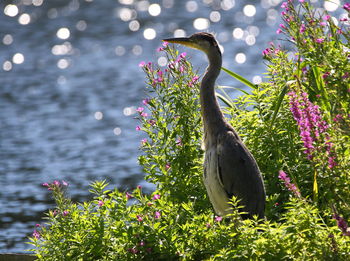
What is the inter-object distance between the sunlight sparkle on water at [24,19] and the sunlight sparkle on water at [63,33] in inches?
52.9

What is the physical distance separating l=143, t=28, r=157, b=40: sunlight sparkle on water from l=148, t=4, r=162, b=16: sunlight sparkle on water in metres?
1.81

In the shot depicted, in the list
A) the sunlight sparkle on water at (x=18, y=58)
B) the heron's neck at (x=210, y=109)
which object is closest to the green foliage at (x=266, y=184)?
the heron's neck at (x=210, y=109)

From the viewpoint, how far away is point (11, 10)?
22.0 metres

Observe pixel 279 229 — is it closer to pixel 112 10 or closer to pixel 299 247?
pixel 299 247

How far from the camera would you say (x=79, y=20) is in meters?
20.9

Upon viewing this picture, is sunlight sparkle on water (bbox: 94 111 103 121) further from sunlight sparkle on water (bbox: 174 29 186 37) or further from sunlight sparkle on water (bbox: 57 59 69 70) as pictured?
sunlight sparkle on water (bbox: 174 29 186 37)

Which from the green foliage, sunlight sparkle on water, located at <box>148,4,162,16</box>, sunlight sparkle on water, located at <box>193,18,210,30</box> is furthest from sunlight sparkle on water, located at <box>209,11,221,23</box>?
the green foliage

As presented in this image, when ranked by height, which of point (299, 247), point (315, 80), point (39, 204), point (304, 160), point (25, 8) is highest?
point (25, 8)

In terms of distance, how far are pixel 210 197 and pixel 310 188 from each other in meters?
0.82

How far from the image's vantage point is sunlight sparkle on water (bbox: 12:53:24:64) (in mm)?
17344

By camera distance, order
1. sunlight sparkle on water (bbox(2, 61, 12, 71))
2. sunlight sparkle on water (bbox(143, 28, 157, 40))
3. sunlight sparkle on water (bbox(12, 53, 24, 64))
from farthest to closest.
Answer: sunlight sparkle on water (bbox(143, 28, 157, 40))
sunlight sparkle on water (bbox(12, 53, 24, 64))
sunlight sparkle on water (bbox(2, 61, 12, 71))

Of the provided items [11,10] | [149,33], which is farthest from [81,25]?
[11,10]

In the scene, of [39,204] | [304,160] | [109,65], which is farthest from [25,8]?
[304,160]

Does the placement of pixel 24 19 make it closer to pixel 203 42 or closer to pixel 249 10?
pixel 249 10
